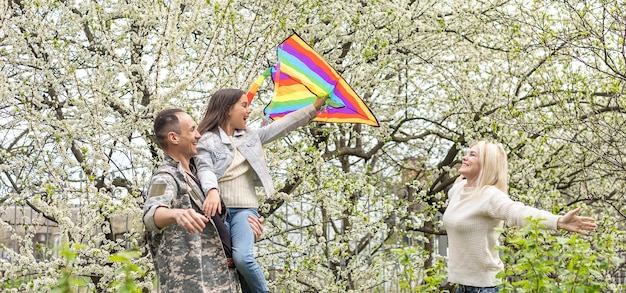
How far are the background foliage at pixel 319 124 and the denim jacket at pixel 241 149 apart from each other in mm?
801

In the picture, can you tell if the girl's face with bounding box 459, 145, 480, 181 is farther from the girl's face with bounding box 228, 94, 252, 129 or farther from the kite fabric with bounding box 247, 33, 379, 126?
the girl's face with bounding box 228, 94, 252, 129

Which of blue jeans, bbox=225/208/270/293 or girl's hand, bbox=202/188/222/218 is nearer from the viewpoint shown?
girl's hand, bbox=202/188/222/218

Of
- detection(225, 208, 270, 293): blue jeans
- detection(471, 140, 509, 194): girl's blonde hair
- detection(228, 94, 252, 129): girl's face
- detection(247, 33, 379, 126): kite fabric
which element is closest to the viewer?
detection(225, 208, 270, 293): blue jeans

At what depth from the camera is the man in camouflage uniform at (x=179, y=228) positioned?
11.3ft

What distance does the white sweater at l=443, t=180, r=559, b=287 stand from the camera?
4.16 m

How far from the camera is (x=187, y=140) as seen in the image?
3652mm

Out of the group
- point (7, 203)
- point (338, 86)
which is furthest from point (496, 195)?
point (7, 203)

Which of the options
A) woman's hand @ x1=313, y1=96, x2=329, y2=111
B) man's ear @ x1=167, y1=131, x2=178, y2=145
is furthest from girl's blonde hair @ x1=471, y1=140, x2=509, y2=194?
man's ear @ x1=167, y1=131, x2=178, y2=145

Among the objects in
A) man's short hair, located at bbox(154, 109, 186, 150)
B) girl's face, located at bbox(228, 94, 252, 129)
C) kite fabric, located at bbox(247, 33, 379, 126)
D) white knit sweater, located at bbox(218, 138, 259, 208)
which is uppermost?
kite fabric, located at bbox(247, 33, 379, 126)

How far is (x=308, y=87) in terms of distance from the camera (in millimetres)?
4660

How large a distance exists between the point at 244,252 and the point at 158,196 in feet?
1.45

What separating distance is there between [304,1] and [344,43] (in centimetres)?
148

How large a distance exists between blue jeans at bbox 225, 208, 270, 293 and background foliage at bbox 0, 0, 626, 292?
75 cm

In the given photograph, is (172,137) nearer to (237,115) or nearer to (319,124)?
(237,115)
